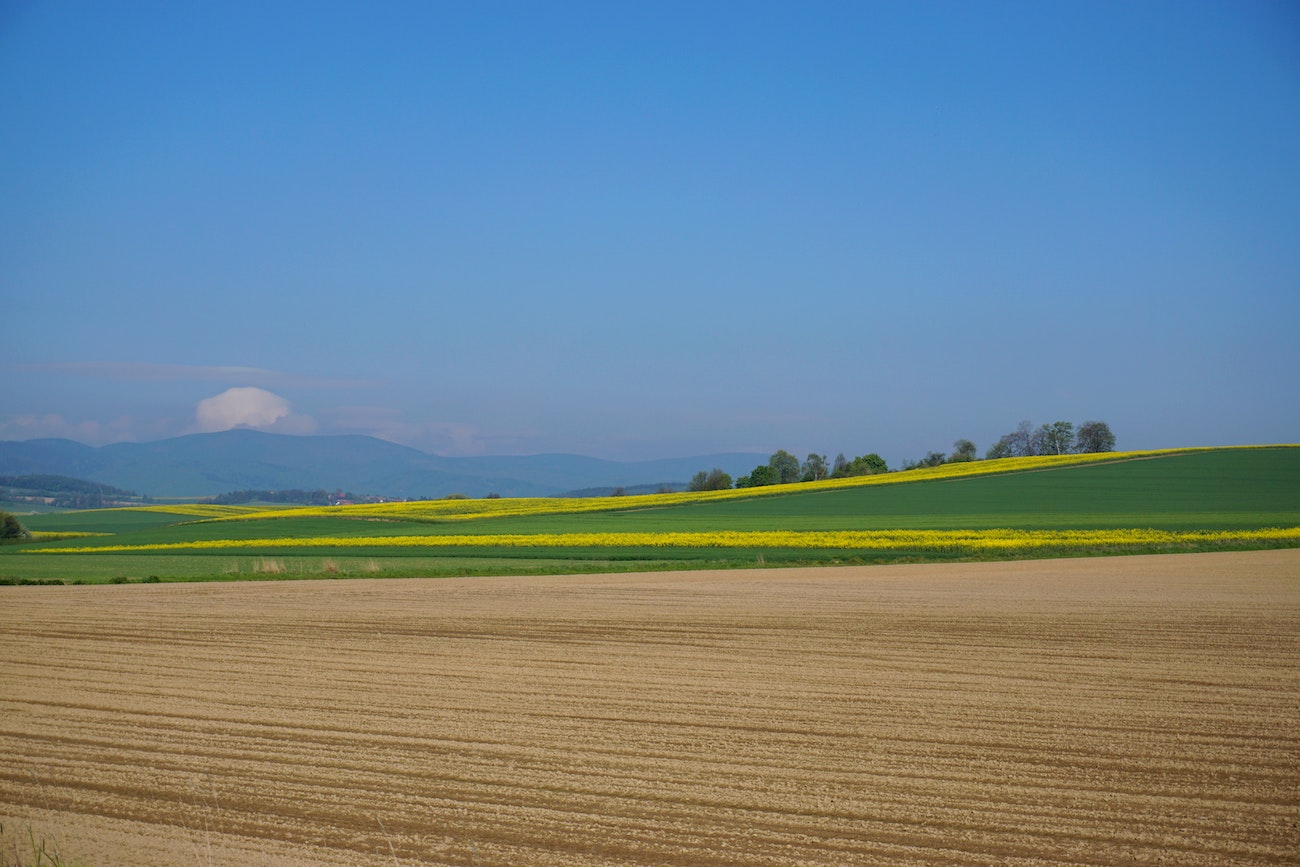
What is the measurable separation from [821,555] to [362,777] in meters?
26.3

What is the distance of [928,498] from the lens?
59.8 m

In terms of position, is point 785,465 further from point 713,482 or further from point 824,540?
point 824,540

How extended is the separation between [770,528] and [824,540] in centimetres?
815

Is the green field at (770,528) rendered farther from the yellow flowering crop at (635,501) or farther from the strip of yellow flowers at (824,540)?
the yellow flowering crop at (635,501)

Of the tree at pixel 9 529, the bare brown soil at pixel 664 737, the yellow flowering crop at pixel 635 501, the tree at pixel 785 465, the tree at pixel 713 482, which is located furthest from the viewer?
the tree at pixel 785 465

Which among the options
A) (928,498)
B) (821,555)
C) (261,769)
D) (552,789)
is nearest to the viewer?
(552,789)

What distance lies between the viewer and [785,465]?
408ft

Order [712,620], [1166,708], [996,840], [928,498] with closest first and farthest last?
[996,840]
[1166,708]
[712,620]
[928,498]

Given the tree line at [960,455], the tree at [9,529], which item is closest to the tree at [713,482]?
the tree line at [960,455]

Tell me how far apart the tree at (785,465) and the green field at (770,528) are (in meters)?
43.0

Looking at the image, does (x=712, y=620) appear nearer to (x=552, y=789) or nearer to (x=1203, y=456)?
(x=552, y=789)

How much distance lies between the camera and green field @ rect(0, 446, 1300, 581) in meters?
33.8

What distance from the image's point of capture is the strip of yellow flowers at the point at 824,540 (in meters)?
35.5

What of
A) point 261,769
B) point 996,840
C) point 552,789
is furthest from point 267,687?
point 996,840
